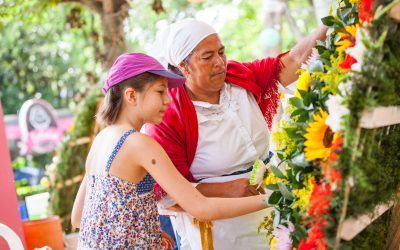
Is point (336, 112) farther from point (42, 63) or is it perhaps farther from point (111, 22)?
point (42, 63)

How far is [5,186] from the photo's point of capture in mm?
3494

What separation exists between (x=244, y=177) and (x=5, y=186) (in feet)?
4.62

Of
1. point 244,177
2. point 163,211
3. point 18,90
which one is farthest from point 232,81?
point 18,90

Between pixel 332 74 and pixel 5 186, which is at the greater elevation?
pixel 332 74

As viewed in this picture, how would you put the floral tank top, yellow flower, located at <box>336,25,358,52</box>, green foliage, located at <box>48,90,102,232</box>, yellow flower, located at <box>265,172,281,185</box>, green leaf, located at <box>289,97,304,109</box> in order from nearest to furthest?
yellow flower, located at <box>336,25,358,52</box>, green leaf, located at <box>289,97,304,109</box>, yellow flower, located at <box>265,172,281,185</box>, the floral tank top, green foliage, located at <box>48,90,102,232</box>

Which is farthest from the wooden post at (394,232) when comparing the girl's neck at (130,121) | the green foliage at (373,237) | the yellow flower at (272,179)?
the girl's neck at (130,121)

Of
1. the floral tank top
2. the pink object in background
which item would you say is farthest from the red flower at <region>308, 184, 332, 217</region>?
the pink object in background

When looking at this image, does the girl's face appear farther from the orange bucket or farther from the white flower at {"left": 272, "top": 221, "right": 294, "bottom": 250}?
the orange bucket

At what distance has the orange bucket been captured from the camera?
3811 mm

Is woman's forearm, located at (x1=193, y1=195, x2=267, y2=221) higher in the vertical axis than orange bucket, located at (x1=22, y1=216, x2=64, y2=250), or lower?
higher

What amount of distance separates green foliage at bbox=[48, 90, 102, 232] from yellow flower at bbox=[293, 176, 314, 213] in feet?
15.0

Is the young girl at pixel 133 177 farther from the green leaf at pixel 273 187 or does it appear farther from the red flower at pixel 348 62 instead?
the red flower at pixel 348 62

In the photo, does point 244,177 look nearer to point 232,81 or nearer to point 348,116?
point 232,81

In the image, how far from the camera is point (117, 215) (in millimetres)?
2342
